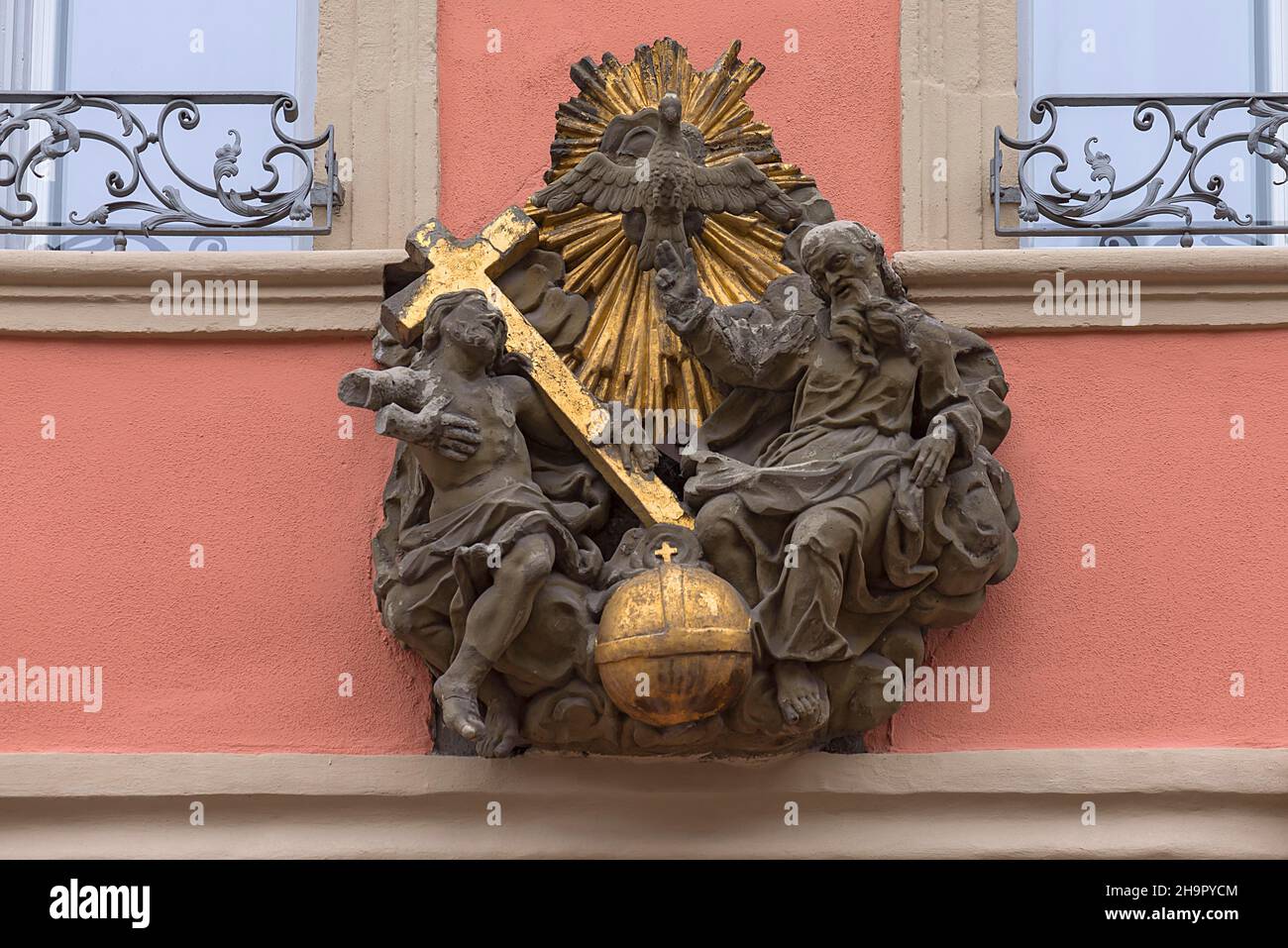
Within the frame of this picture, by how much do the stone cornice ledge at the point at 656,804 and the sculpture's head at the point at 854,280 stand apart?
99cm

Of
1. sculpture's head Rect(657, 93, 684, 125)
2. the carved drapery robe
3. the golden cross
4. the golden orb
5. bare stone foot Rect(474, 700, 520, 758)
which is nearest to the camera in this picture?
the golden orb

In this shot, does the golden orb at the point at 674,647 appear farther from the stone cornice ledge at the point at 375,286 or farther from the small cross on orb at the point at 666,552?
the stone cornice ledge at the point at 375,286

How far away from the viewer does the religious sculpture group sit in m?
5.47

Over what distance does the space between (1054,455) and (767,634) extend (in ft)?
3.16

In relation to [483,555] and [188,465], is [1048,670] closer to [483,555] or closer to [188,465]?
[483,555]

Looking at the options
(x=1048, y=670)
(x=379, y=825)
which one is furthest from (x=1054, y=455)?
(x=379, y=825)

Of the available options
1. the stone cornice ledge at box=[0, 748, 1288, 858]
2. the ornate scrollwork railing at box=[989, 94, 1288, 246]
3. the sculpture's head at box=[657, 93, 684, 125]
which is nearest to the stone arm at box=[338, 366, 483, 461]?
the stone cornice ledge at box=[0, 748, 1288, 858]

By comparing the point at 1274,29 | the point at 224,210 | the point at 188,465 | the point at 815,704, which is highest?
the point at 1274,29

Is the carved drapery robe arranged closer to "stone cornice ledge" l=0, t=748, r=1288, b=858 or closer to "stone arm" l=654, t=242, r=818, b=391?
"stone arm" l=654, t=242, r=818, b=391

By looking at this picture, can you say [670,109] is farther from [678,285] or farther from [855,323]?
[855,323]

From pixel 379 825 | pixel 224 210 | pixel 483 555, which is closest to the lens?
pixel 483 555

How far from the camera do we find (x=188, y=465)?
6.04 meters

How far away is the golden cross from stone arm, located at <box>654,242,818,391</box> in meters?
0.28
